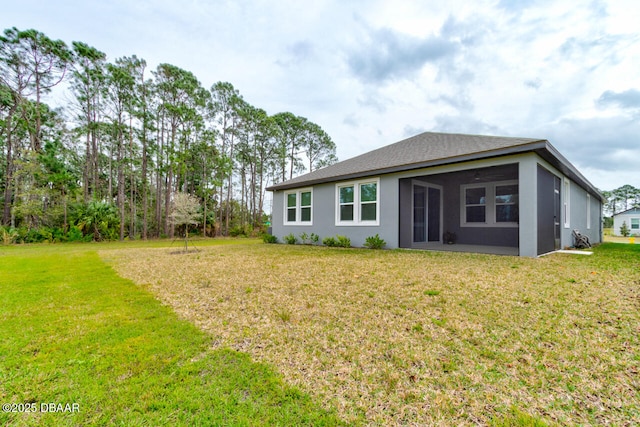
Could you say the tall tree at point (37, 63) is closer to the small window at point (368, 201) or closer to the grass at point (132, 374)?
the grass at point (132, 374)

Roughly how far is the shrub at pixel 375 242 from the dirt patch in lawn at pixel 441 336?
11.8 ft

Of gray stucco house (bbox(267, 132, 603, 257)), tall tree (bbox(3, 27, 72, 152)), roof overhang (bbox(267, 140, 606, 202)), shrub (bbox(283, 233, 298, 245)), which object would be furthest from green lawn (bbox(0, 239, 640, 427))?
tall tree (bbox(3, 27, 72, 152))

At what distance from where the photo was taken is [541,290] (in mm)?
3719

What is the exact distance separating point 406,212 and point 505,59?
7351 mm

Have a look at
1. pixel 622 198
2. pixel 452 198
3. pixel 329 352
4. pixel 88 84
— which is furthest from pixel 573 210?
pixel 622 198

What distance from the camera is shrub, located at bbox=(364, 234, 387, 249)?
8.58m

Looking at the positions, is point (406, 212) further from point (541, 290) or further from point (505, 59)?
point (505, 59)

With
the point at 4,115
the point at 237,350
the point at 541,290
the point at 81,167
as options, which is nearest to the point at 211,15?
the point at 237,350

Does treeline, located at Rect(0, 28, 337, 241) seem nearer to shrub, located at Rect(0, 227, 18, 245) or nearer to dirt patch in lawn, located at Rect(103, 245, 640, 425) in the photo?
shrub, located at Rect(0, 227, 18, 245)

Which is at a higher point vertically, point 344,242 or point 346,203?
point 346,203

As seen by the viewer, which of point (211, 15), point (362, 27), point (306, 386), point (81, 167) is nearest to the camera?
point (306, 386)

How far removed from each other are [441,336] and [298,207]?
9385mm

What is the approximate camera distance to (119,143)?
1655cm

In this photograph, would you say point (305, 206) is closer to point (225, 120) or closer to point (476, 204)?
point (476, 204)
